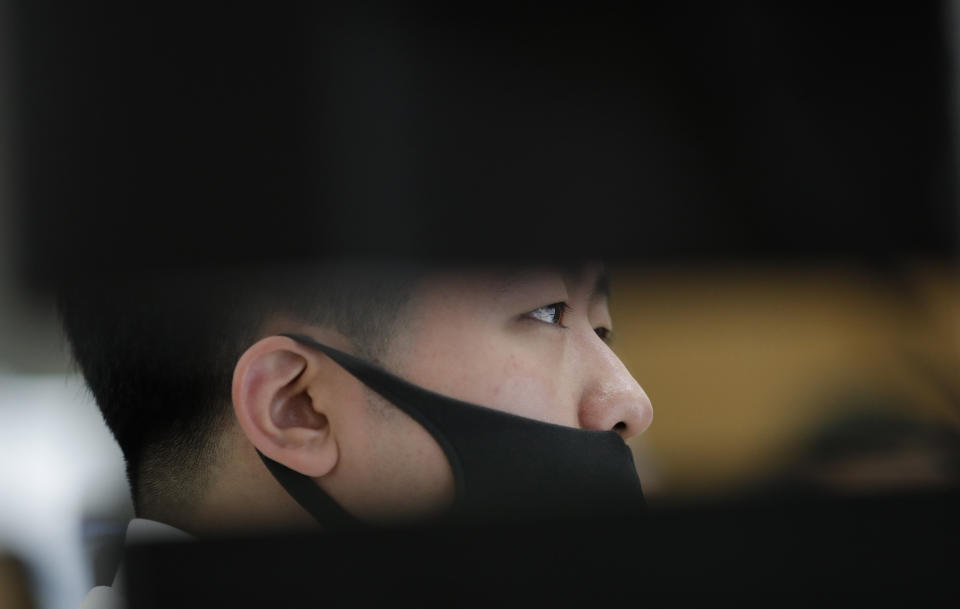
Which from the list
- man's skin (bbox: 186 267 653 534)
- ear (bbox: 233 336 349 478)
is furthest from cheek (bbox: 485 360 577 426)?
ear (bbox: 233 336 349 478)

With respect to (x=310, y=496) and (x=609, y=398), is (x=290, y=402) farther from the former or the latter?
(x=609, y=398)

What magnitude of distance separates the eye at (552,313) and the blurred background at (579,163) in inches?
5.8

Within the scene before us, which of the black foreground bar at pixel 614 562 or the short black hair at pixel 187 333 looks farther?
the short black hair at pixel 187 333

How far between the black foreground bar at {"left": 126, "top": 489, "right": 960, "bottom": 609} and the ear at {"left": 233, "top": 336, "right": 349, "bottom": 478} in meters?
0.20

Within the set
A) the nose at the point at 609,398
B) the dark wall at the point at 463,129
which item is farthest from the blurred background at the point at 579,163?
the nose at the point at 609,398

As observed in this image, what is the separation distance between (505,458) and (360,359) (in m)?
0.13

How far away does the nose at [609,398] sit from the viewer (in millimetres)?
673

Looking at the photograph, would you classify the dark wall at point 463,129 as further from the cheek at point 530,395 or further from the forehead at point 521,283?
the cheek at point 530,395

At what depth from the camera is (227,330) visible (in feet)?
2.27

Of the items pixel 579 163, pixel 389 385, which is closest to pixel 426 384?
pixel 389 385

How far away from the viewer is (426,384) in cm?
72

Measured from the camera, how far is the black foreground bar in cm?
52

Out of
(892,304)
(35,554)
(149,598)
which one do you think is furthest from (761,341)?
(35,554)

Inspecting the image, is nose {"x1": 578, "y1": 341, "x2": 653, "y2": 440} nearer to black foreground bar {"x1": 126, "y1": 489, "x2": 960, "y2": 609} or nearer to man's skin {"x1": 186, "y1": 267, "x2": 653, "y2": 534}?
man's skin {"x1": 186, "y1": 267, "x2": 653, "y2": 534}
